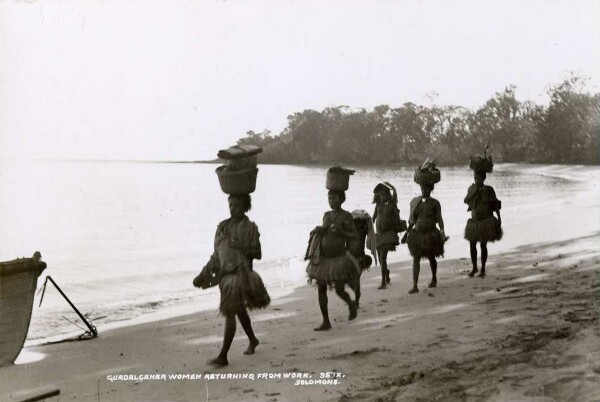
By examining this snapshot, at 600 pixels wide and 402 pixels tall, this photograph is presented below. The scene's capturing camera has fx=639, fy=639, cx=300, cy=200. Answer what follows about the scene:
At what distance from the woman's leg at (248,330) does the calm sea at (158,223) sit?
301 centimetres

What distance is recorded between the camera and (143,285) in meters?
11.6

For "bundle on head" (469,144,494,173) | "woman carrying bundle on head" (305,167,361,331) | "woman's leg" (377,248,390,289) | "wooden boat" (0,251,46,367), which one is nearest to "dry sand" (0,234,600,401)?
"wooden boat" (0,251,46,367)

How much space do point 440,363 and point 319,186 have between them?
25910 millimetres

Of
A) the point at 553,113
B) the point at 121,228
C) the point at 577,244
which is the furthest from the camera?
the point at 121,228

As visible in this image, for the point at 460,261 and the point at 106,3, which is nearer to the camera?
the point at 106,3

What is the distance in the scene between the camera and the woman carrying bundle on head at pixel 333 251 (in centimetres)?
665

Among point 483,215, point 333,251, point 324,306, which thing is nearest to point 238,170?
point 333,251

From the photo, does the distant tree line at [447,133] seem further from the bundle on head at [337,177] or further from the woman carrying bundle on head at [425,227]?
the bundle on head at [337,177]

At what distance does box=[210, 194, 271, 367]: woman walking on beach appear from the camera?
5676 mm

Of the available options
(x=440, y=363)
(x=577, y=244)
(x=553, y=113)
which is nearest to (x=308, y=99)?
(x=440, y=363)

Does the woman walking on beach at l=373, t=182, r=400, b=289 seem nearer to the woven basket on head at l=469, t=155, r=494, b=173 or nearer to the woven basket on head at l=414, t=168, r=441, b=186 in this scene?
the woven basket on head at l=414, t=168, r=441, b=186

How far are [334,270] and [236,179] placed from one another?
1606 millimetres

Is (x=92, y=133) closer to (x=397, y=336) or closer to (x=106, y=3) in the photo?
(x=106, y=3)

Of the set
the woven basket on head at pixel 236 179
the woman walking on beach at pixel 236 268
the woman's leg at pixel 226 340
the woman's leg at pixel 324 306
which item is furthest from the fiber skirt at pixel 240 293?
the woman's leg at pixel 324 306
